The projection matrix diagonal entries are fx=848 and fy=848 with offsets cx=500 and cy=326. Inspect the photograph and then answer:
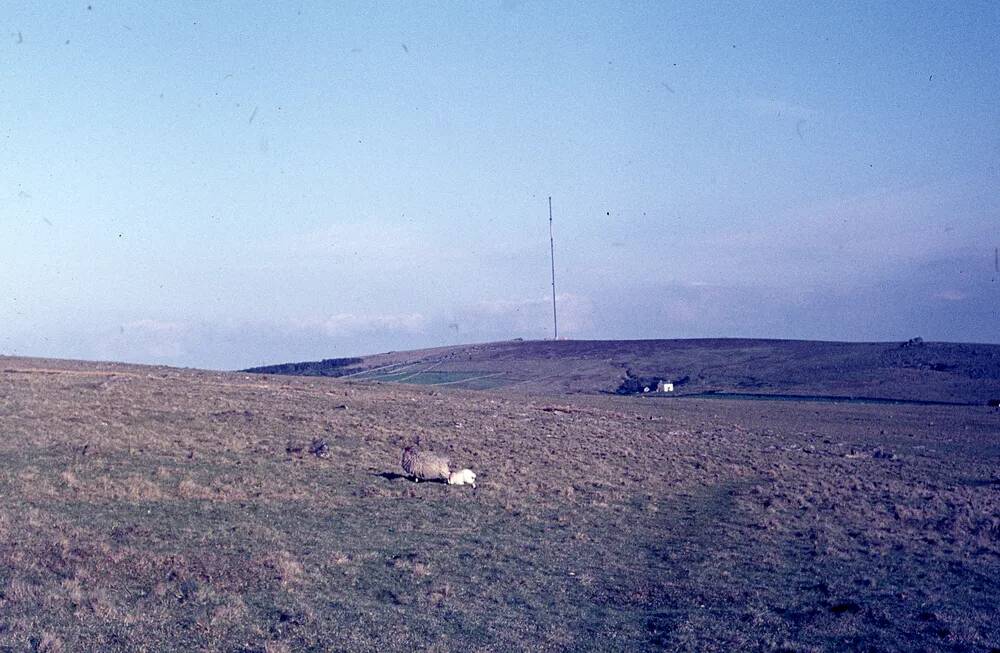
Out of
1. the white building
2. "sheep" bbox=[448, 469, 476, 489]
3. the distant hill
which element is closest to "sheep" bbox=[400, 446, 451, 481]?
"sheep" bbox=[448, 469, 476, 489]

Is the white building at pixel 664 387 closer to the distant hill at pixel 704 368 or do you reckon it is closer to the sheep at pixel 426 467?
the distant hill at pixel 704 368

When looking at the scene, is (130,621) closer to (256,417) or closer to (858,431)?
(256,417)

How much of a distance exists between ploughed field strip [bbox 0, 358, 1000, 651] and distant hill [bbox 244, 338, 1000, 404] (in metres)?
44.9

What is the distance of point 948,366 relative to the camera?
8475 centimetres

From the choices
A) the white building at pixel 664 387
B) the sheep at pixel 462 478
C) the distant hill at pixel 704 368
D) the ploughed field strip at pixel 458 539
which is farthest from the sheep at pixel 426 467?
the white building at pixel 664 387

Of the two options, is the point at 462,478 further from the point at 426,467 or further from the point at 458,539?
the point at 458,539

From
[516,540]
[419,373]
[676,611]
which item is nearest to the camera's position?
[676,611]

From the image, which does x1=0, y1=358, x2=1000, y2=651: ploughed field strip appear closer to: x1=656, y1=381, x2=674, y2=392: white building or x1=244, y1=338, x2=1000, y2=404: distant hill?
x1=244, y1=338, x2=1000, y2=404: distant hill

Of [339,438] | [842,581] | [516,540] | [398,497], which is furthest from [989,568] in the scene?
[339,438]

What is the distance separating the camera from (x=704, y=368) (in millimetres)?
95438

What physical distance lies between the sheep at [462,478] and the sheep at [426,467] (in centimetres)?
18

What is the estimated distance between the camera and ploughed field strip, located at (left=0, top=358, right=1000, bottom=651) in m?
10.7

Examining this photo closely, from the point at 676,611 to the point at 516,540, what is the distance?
5184 millimetres

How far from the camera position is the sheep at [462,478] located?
2317 cm
